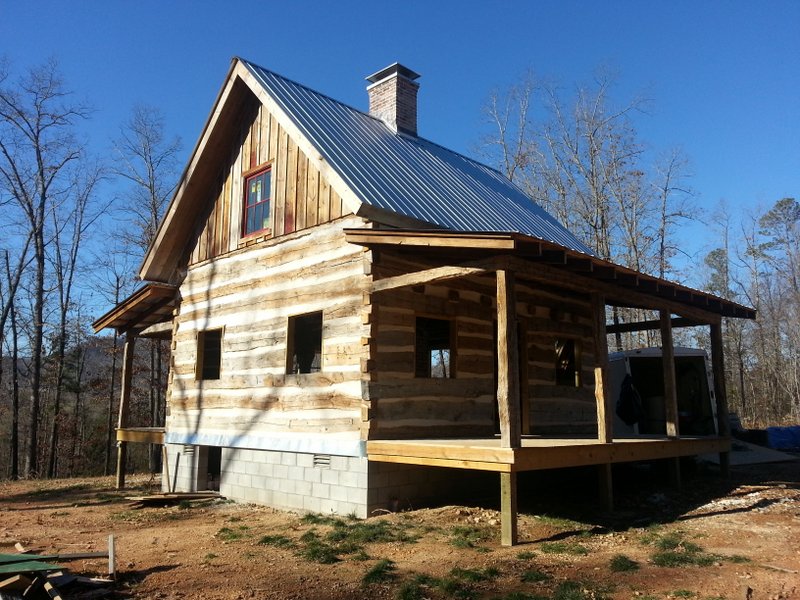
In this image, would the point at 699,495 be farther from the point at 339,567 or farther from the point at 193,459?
the point at 193,459

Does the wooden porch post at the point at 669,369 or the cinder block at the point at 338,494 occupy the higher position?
the wooden porch post at the point at 669,369

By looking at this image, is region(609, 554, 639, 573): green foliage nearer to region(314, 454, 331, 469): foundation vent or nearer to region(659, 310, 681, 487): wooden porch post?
region(314, 454, 331, 469): foundation vent

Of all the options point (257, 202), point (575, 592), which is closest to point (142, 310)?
point (257, 202)

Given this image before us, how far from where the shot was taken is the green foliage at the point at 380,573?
627 cm

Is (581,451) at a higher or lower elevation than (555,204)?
lower

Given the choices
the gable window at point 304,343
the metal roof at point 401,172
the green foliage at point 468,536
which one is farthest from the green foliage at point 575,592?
the gable window at point 304,343

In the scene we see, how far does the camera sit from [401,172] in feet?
41.4

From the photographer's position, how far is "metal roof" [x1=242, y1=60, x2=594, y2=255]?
11.1 metres

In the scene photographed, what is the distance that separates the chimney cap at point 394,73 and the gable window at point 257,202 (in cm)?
540

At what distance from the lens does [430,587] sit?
6027mm

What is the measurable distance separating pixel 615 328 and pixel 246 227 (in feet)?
28.5

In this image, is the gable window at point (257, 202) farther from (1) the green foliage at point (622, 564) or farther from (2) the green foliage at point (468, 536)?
(1) the green foliage at point (622, 564)

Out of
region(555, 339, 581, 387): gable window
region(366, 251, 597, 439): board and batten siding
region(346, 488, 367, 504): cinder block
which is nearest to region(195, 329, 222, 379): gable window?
region(366, 251, 597, 439): board and batten siding

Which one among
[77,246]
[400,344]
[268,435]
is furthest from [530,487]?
[77,246]
